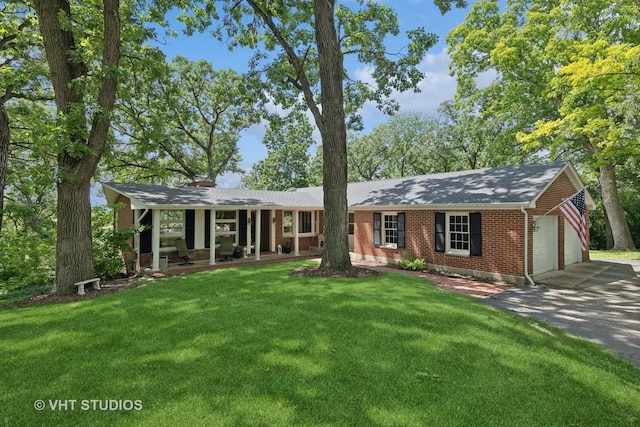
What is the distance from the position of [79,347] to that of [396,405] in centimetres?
465

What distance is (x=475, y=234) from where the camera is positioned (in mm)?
11109

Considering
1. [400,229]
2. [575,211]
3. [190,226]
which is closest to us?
[575,211]

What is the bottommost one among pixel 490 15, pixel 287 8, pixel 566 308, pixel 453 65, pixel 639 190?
pixel 566 308

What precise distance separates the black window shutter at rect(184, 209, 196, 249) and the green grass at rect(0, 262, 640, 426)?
6.64m

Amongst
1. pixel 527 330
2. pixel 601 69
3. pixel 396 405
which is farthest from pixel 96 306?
pixel 601 69

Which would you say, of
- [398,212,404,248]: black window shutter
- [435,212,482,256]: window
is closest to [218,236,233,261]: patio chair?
[398,212,404,248]: black window shutter

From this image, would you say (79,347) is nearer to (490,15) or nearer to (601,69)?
(601,69)

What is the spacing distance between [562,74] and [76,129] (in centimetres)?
Answer: 1505

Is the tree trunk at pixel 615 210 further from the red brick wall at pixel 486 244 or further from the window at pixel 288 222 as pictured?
the window at pixel 288 222

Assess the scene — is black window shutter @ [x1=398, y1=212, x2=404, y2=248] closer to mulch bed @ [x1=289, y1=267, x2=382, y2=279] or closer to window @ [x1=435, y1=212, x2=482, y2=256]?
window @ [x1=435, y1=212, x2=482, y2=256]

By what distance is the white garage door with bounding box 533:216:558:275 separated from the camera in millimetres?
10992


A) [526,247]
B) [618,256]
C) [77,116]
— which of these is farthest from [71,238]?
[618,256]

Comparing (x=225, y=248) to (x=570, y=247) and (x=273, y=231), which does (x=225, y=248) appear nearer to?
(x=273, y=231)

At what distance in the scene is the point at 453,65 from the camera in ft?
66.1
